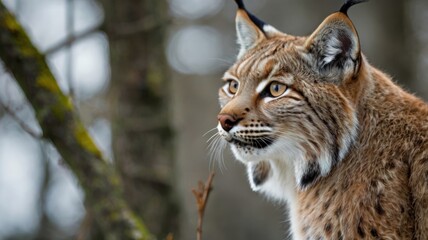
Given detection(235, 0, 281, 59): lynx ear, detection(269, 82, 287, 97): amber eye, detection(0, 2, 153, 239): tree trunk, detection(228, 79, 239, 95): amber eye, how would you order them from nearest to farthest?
1. detection(269, 82, 287, 97): amber eye
2. detection(228, 79, 239, 95): amber eye
3. detection(0, 2, 153, 239): tree trunk
4. detection(235, 0, 281, 59): lynx ear

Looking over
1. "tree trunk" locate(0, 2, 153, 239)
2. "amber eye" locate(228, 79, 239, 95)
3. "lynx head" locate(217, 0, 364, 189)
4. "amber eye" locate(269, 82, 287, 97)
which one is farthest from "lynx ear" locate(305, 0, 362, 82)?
"tree trunk" locate(0, 2, 153, 239)

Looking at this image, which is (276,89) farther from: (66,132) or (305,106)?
(66,132)

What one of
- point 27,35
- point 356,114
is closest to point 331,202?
point 356,114

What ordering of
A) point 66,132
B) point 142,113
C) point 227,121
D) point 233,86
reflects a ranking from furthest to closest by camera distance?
point 142,113 < point 66,132 < point 233,86 < point 227,121

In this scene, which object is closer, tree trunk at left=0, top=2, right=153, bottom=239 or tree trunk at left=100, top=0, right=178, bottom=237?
tree trunk at left=0, top=2, right=153, bottom=239

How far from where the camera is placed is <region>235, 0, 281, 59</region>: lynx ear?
5055mm

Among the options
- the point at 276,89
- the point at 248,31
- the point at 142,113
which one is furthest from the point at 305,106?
the point at 142,113

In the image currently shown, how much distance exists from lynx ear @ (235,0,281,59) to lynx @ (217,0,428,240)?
53 centimetres

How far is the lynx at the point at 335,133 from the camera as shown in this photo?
407 cm

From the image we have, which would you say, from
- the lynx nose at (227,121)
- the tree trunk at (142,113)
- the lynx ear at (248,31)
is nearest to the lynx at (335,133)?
the lynx nose at (227,121)

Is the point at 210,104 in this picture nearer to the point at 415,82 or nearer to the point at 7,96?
the point at 415,82

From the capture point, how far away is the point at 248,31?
201 inches

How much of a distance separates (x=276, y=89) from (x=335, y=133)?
46 cm

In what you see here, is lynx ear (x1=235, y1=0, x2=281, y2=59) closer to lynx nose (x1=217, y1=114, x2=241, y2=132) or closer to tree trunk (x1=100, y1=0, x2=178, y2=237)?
lynx nose (x1=217, y1=114, x2=241, y2=132)
